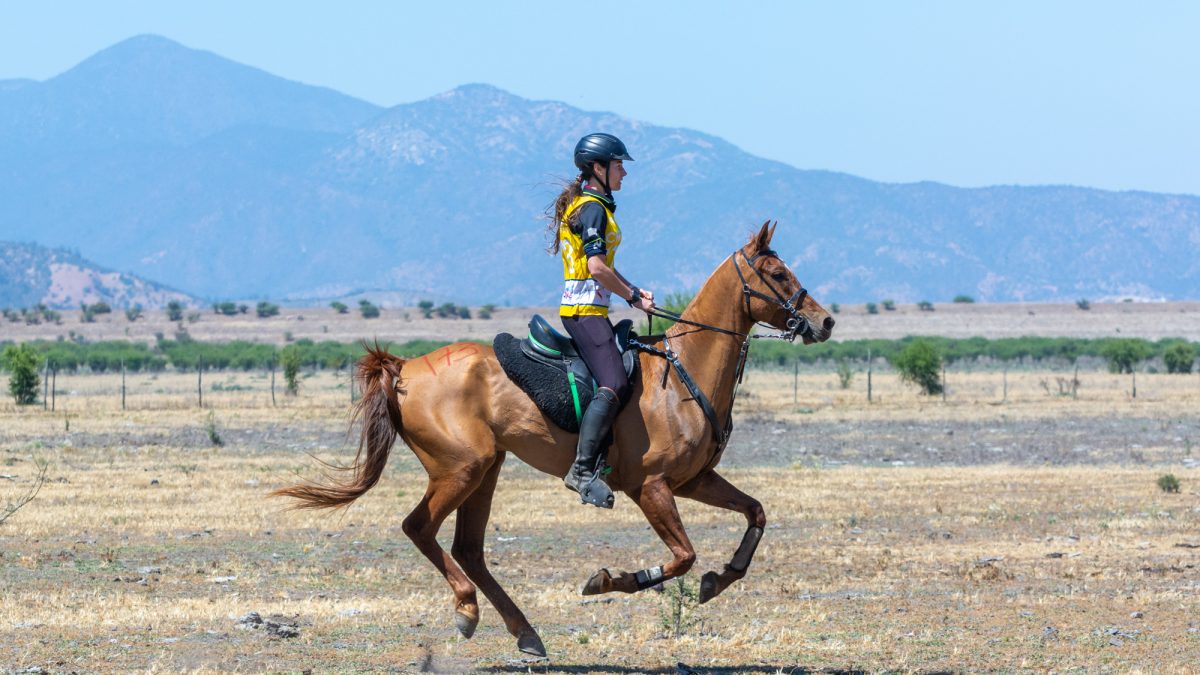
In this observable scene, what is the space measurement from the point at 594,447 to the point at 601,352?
2.14ft

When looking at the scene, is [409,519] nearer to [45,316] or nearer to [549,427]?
[549,427]

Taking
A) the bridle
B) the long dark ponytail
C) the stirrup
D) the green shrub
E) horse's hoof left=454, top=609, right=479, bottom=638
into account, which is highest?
the long dark ponytail

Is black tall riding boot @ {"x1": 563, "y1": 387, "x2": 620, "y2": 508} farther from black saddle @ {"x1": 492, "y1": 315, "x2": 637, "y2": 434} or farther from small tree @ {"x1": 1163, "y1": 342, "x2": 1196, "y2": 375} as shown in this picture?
small tree @ {"x1": 1163, "y1": 342, "x2": 1196, "y2": 375}

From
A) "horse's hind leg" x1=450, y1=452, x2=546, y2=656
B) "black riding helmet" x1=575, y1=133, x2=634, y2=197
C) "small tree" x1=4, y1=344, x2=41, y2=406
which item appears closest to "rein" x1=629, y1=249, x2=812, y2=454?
"black riding helmet" x1=575, y1=133, x2=634, y2=197

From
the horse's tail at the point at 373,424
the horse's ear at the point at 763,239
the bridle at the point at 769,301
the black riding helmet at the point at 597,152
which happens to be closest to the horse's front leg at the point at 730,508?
the bridle at the point at 769,301

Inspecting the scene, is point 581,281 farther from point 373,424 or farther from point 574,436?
point 373,424

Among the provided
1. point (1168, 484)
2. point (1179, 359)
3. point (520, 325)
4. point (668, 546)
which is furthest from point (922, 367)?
point (520, 325)

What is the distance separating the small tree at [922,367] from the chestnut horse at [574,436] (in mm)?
41016

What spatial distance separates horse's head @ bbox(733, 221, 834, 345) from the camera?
444 inches

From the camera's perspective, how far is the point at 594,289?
11.2 meters

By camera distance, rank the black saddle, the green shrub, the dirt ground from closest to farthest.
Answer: the black saddle, the green shrub, the dirt ground

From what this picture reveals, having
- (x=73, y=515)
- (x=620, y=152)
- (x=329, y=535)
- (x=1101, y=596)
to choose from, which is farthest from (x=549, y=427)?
(x=73, y=515)

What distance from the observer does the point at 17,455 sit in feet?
92.4

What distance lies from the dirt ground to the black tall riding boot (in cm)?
9554
